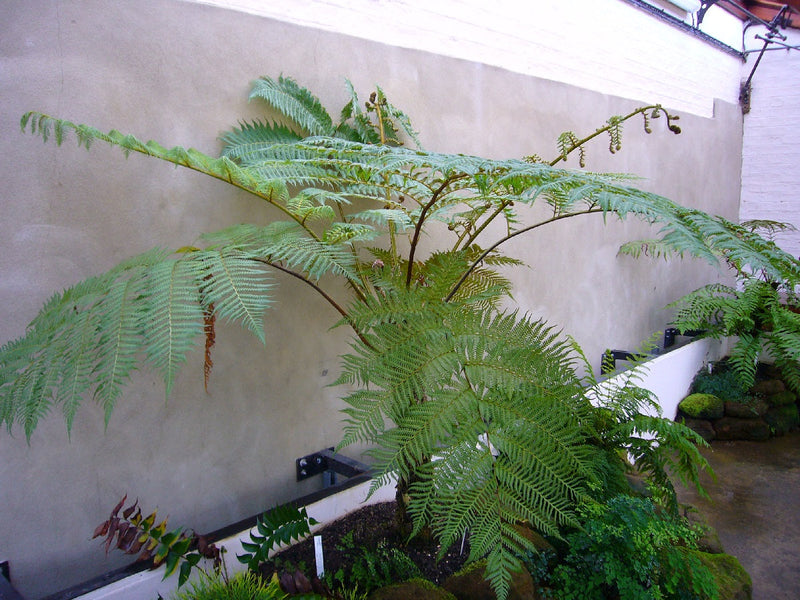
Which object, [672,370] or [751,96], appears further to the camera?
[751,96]

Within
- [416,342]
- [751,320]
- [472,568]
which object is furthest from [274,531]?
[751,320]

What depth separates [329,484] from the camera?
2094 mm

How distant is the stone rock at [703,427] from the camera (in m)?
4.29

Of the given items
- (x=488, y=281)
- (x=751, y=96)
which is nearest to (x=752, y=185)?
(x=751, y=96)

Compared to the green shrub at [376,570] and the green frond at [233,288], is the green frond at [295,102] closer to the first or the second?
the green frond at [233,288]

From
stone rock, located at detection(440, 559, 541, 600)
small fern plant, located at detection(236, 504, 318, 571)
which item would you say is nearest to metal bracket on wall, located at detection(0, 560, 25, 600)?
small fern plant, located at detection(236, 504, 318, 571)

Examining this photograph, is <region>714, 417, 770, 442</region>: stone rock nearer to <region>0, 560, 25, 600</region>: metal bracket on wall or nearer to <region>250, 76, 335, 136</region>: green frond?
<region>250, 76, 335, 136</region>: green frond

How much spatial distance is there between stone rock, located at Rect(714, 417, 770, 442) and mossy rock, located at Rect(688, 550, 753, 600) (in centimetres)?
270

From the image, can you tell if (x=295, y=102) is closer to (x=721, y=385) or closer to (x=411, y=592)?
(x=411, y=592)

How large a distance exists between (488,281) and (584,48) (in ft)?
7.41

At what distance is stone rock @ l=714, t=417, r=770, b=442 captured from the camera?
14.2ft

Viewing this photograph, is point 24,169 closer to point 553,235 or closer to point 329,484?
point 329,484

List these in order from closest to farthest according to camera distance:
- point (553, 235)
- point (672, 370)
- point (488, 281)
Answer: point (488, 281)
point (553, 235)
point (672, 370)

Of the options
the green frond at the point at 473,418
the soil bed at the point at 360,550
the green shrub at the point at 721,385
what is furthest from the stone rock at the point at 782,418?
the green frond at the point at 473,418
